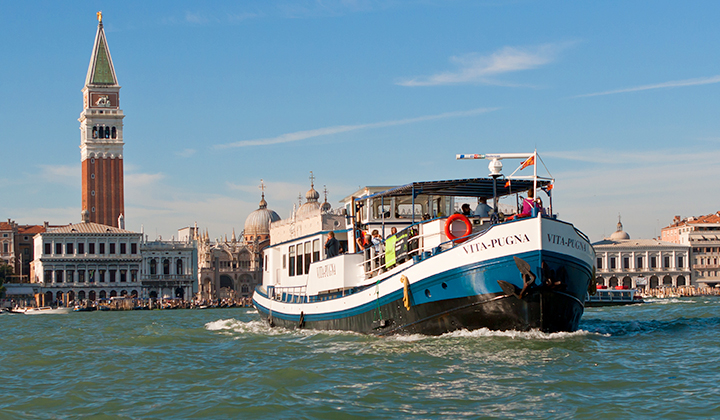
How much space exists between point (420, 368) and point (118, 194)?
89.1 m

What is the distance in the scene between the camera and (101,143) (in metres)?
100

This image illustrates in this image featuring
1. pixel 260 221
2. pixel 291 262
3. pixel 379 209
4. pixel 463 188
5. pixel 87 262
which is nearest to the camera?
pixel 463 188

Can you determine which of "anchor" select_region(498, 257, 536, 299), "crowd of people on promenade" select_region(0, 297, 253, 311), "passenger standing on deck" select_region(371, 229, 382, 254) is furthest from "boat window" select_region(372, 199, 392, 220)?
"crowd of people on promenade" select_region(0, 297, 253, 311)

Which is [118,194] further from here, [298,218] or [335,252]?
[335,252]

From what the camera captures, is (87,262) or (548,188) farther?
(87,262)

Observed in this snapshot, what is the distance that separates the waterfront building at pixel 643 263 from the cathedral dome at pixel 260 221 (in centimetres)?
4744

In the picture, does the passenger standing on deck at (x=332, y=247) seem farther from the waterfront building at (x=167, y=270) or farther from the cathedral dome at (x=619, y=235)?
the cathedral dome at (x=619, y=235)

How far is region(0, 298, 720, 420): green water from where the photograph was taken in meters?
13.0

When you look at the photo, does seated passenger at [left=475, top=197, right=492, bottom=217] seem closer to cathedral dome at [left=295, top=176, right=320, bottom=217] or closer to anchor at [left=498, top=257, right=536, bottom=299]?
anchor at [left=498, top=257, right=536, bottom=299]

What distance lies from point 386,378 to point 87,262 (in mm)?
79983

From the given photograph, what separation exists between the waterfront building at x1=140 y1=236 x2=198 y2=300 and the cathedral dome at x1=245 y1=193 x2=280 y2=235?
28641 millimetres

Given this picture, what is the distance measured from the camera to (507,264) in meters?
18.7

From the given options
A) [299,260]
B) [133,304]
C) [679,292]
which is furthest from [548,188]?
[679,292]

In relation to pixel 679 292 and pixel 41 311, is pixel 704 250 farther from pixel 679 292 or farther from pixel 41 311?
pixel 41 311
